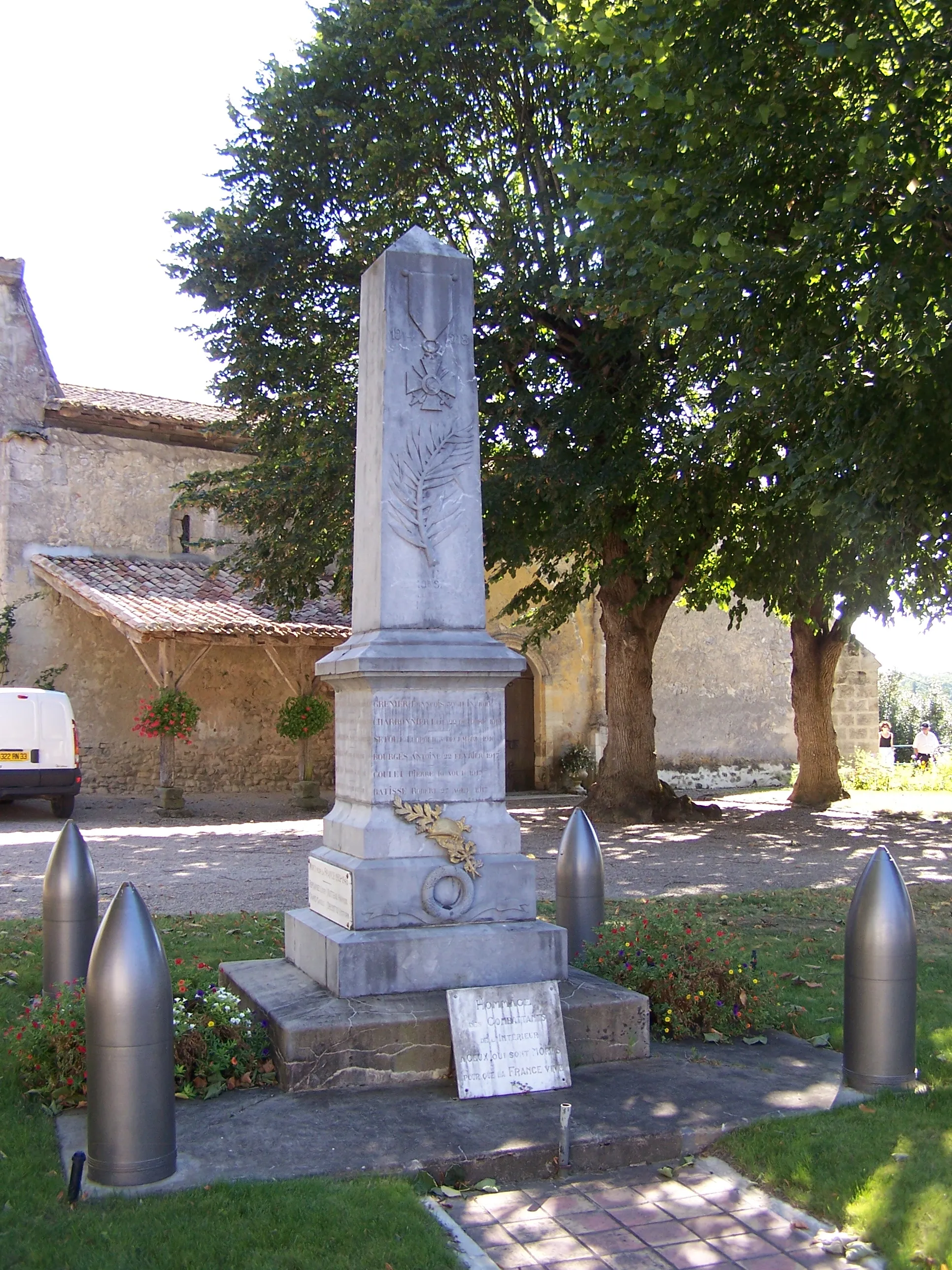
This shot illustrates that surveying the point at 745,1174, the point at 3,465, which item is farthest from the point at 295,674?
the point at 745,1174

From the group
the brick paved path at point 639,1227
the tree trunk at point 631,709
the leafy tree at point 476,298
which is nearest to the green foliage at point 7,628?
the leafy tree at point 476,298

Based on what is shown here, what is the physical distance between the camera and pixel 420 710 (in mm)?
5367

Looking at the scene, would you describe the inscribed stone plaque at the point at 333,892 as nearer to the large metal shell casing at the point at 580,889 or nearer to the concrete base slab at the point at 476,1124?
the concrete base slab at the point at 476,1124

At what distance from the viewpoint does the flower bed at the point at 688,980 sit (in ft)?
18.2

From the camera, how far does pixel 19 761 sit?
608 inches

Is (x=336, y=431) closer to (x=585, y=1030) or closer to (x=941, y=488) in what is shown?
(x=941, y=488)

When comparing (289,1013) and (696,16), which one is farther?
(696,16)

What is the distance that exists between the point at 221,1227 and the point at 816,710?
1637 centimetres

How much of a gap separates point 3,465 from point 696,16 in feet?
49.5

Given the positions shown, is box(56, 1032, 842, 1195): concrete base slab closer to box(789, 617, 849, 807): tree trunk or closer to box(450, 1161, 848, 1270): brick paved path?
box(450, 1161, 848, 1270): brick paved path

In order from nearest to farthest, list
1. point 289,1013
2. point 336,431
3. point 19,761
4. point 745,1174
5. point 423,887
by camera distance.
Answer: point 745,1174
point 289,1013
point 423,887
point 336,431
point 19,761

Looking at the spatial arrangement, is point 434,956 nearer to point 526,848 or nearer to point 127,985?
point 127,985

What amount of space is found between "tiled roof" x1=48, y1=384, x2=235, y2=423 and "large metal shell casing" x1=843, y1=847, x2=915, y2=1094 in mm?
17450

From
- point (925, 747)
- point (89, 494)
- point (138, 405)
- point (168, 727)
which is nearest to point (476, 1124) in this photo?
point (168, 727)
